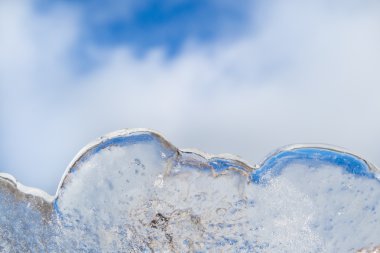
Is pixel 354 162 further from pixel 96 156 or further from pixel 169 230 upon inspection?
pixel 96 156

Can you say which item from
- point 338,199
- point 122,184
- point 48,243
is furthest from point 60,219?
point 338,199

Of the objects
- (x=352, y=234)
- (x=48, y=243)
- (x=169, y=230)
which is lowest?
(x=48, y=243)

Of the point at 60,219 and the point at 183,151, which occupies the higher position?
the point at 183,151

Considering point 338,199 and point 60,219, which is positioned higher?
point 338,199

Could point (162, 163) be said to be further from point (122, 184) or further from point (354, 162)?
point (354, 162)

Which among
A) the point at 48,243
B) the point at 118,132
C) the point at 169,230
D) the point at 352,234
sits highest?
the point at 118,132

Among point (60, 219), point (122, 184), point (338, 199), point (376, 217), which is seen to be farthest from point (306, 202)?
point (60, 219)
